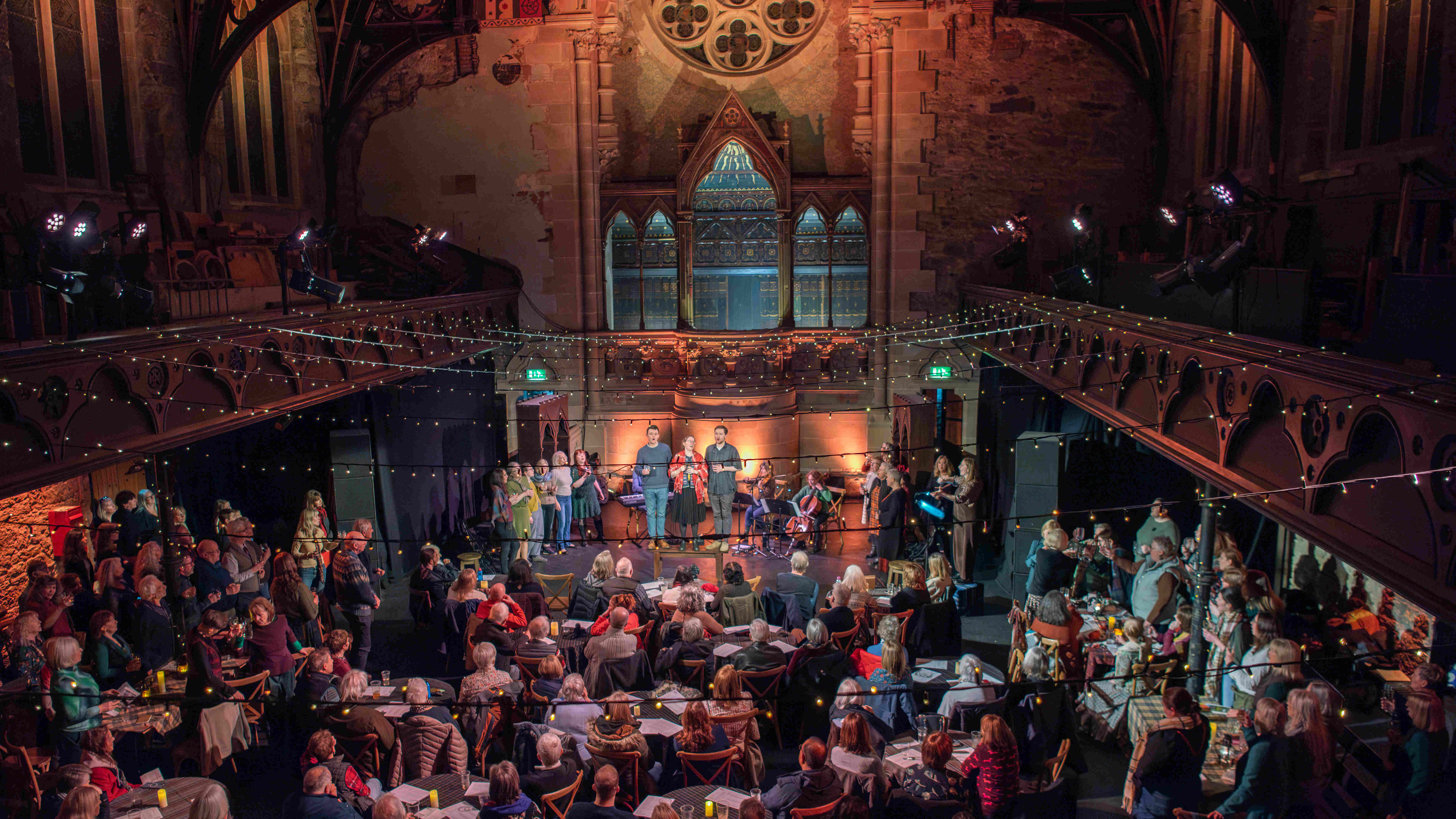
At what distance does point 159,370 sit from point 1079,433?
9.80 metres

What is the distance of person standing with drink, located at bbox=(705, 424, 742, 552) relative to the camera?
1334 centimetres

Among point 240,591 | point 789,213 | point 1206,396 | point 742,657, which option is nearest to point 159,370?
point 240,591

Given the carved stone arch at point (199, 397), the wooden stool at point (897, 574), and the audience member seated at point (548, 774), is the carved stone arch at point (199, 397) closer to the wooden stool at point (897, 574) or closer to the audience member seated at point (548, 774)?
the audience member seated at point (548, 774)

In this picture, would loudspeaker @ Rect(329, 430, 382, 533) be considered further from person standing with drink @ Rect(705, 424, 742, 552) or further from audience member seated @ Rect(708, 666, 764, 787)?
audience member seated @ Rect(708, 666, 764, 787)

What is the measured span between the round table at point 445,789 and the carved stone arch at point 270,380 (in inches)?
143

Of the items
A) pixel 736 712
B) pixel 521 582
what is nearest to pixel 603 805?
pixel 736 712

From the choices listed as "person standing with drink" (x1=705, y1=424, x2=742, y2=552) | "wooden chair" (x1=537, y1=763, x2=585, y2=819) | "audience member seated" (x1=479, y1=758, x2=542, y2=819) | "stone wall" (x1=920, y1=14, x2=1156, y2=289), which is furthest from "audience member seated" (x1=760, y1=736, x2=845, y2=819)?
"stone wall" (x1=920, y1=14, x2=1156, y2=289)

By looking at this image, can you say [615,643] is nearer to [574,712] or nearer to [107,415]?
[574,712]

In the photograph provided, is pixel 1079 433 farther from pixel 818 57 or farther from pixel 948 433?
pixel 818 57

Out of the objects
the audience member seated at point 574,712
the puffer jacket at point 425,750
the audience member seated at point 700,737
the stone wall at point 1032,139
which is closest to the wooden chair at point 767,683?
the audience member seated at point 700,737

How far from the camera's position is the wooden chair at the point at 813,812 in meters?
5.56

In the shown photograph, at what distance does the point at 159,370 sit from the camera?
718cm

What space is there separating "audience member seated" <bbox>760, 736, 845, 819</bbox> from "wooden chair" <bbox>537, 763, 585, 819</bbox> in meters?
1.16

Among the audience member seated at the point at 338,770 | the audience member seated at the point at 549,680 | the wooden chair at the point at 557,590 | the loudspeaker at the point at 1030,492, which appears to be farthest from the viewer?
the loudspeaker at the point at 1030,492
